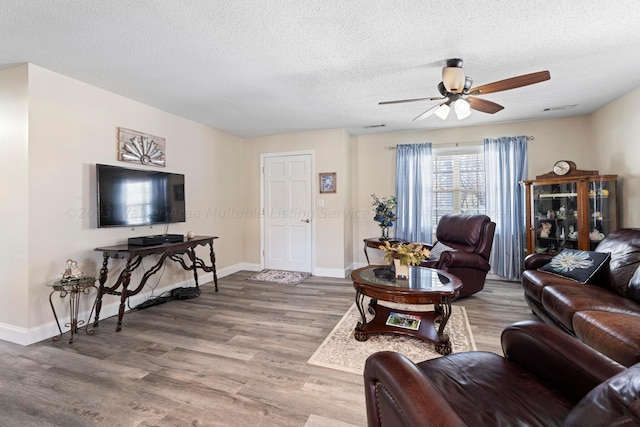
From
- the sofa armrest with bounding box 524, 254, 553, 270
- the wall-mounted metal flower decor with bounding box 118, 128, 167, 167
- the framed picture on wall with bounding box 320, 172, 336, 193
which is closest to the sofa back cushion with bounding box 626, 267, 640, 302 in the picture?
the sofa armrest with bounding box 524, 254, 553, 270

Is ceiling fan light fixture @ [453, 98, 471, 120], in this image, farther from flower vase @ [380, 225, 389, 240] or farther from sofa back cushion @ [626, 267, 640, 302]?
flower vase @ [380, 225, 389, 240]

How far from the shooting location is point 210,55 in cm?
244

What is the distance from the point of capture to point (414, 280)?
259 cm

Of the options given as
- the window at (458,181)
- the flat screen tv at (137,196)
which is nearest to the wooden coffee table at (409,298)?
the window at (458,181)

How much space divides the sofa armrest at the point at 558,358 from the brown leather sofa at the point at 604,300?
672 mm

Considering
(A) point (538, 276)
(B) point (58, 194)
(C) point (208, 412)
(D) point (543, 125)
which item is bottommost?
(C) point (208, 412)

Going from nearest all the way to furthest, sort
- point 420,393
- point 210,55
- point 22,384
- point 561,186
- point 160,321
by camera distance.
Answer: point 420,393, point 22,384, point 210,55, point 160,321, point 561,186

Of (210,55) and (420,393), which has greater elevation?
(210,55)

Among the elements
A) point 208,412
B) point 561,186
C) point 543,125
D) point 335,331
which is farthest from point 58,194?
point 543,125

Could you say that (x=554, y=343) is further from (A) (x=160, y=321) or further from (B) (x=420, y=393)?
(A) (x=160, y=321)

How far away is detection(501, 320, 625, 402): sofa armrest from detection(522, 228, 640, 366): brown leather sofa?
0.67 metres

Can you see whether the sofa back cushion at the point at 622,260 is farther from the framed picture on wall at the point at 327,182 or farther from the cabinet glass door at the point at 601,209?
the framed picture on wall at the point at 327,182

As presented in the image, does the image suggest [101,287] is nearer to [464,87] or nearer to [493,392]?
[493,392]

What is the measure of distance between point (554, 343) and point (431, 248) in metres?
3.04
